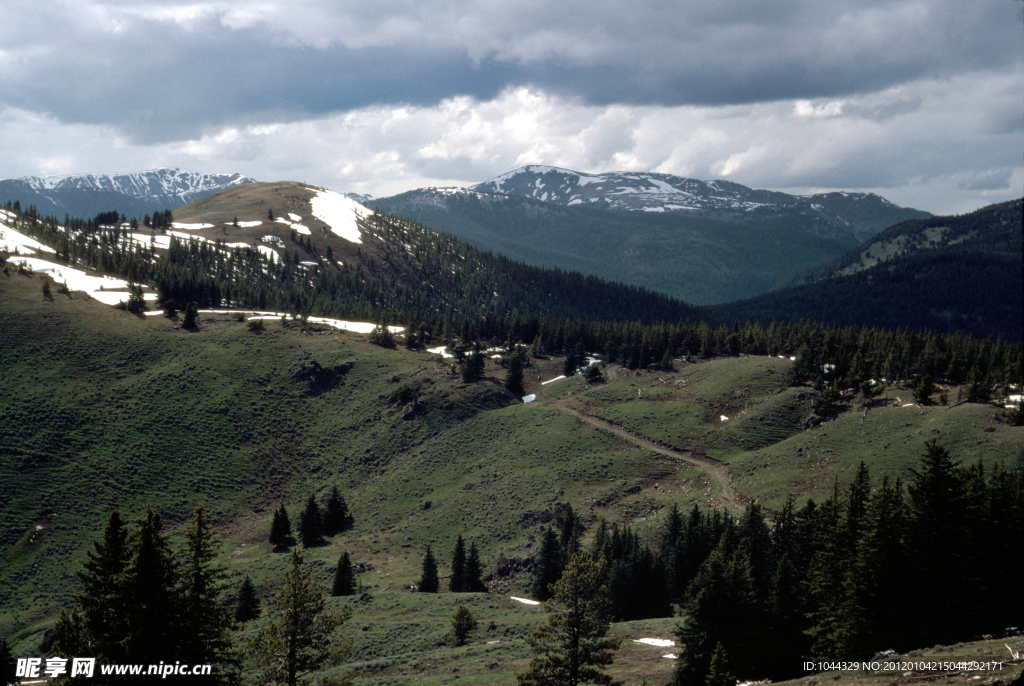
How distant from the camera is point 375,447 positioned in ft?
383

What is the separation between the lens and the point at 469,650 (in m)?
45.4

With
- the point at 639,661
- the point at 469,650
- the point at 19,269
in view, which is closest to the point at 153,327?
the point at 19,269

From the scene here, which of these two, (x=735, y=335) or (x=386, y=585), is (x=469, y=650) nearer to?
(x=386, y=585)

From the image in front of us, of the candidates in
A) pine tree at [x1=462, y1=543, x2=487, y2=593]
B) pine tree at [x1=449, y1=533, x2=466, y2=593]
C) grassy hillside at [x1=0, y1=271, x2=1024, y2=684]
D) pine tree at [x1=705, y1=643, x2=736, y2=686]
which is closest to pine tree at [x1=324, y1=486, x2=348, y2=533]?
grassy hillside at [x1=0, y1=271, x2=1024, y2=684]

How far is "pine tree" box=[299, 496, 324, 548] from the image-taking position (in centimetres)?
9075

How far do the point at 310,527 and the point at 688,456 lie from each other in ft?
187

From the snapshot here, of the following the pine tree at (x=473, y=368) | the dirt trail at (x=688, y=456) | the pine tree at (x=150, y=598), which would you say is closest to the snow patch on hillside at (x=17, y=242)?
the pine tree at (x=473, y=368)

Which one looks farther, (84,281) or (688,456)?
(84,281)

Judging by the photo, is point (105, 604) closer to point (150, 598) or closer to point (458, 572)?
point (150, 598)

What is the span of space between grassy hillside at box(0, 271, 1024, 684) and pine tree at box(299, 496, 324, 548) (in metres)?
2.97

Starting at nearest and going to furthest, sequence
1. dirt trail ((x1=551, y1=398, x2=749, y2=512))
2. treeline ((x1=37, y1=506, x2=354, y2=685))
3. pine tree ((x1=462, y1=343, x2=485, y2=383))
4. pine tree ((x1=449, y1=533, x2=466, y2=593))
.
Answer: treeline ((x1=37, y1=506, x2=354, y2=685))
pine tree ((x1=449, y1=533, x2=466, y2=593))
dirt trail ((x1=551, y1=398, x2=749, y2=512))
pine tree ((x1=462, y1=343, x2=485, y2=383))

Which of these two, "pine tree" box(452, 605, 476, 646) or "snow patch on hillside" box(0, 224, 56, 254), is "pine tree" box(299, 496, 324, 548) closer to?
"pine tree" box(452, 605, 476, 646)

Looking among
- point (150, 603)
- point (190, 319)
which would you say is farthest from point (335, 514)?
point (150, 603)

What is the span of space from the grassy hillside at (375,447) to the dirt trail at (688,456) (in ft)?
1.51
